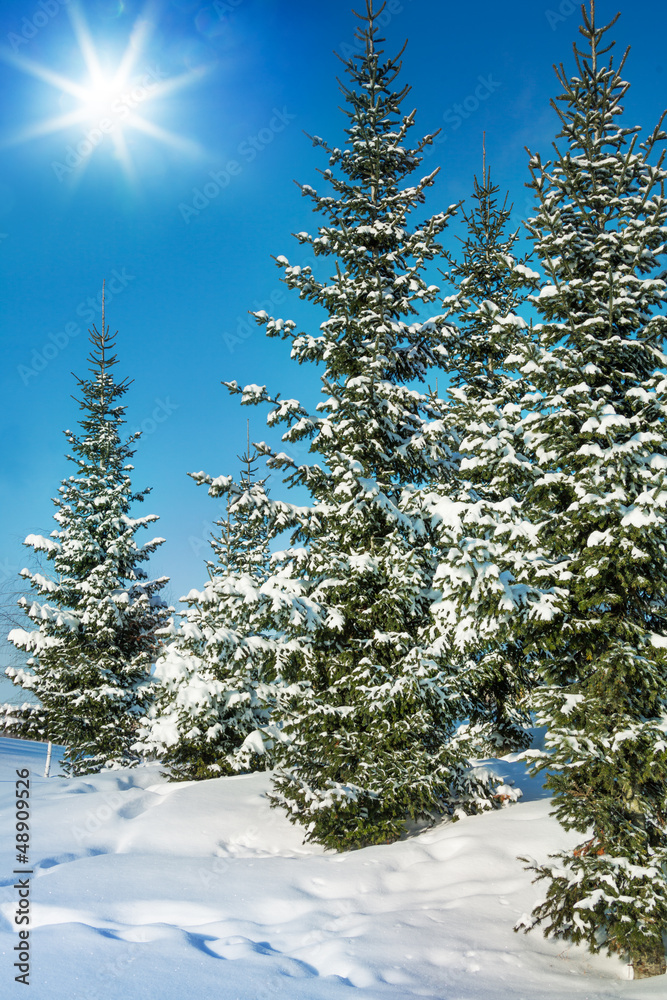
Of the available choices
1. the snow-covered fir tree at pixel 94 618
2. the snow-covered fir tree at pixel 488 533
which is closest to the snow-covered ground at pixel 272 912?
the snow-covered fir tree at pixel 488 533

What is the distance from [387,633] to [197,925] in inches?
163

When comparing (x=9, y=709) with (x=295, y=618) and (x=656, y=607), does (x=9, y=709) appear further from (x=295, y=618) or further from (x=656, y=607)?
(x=656, y=607)

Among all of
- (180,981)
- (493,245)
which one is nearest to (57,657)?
(180,981)

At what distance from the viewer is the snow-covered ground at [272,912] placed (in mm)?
4352

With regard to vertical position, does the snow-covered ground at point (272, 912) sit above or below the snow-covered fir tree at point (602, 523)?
below

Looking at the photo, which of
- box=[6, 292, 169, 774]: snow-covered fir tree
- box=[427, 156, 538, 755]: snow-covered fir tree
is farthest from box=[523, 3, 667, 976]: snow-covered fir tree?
box=[6, 292, 169, 774]: snow-covered fir tree

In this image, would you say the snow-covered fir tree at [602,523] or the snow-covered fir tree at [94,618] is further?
the snow-covered fir tree at [94,618]

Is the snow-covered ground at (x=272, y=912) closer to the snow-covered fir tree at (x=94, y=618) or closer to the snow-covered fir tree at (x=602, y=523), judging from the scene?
the snow-covered fir tree at (x=602, y=523)

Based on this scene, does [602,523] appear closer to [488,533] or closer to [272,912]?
[488,533]

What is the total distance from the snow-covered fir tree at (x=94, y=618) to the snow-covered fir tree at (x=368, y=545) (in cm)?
780

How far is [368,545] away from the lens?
9141 millimetres

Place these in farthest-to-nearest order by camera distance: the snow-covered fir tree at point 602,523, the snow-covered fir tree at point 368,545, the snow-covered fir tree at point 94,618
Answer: the snow-covered fir tree at point 94,618 < the snow-covered fir tree at point 368,545 < the snow-covered fir tree at point 602,523

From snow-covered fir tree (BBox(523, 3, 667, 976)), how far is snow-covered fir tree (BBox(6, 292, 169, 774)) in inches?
453

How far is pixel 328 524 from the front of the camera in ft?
29.9
